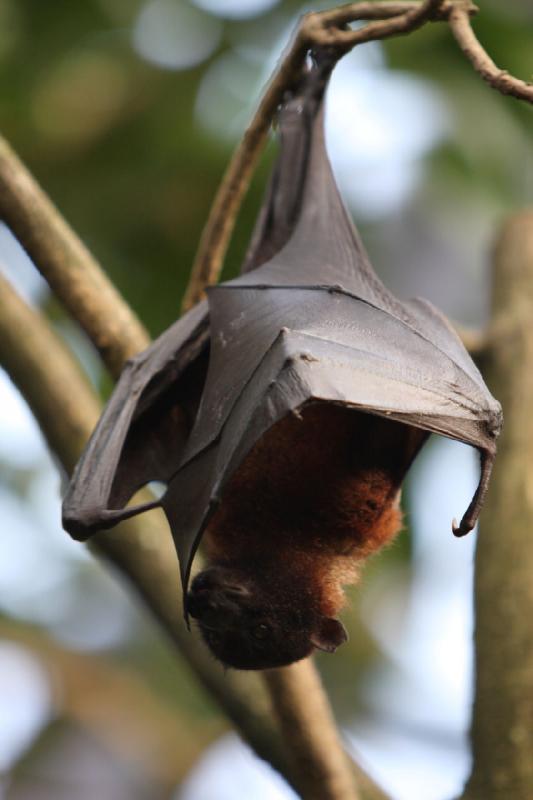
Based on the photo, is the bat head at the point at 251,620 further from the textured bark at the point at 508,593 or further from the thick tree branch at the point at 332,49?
the thick tree branch at the point at 332,49

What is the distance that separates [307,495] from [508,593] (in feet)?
3.57

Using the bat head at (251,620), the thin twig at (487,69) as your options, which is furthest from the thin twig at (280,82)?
the bat head at (251,620)

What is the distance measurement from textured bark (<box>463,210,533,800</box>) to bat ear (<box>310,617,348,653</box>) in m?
0.77

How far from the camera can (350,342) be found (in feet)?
11.9

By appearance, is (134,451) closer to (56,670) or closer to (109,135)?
(109,135)

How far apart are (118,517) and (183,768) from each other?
30.8 ft

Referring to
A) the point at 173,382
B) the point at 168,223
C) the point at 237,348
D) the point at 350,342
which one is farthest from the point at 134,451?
the point at 168,223

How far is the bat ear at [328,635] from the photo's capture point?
13.1ft

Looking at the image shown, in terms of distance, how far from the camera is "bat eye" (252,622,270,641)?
12.5 ft

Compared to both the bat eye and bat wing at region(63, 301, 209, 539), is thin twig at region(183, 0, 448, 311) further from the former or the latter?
the bat eye

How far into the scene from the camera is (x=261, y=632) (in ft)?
12.5

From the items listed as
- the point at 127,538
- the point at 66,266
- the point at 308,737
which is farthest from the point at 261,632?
the point at 66,266

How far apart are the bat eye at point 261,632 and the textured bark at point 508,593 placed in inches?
42.5

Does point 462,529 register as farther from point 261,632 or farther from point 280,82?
point 280,82
